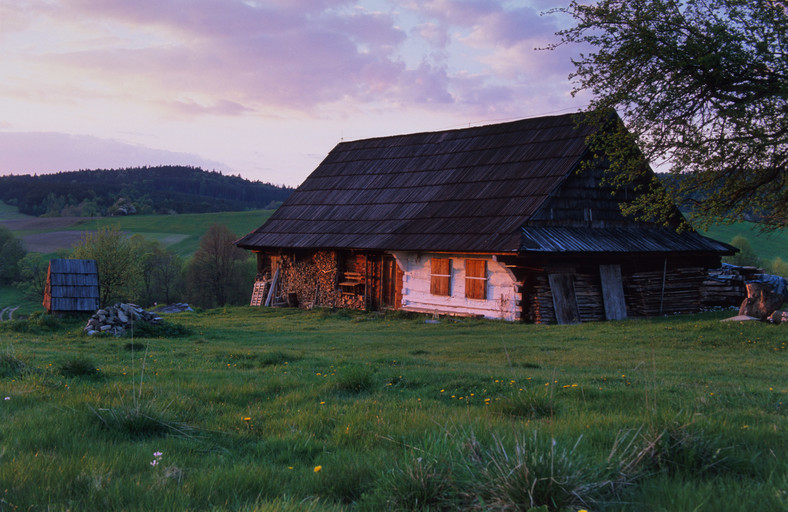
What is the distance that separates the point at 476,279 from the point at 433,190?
19.9 feet

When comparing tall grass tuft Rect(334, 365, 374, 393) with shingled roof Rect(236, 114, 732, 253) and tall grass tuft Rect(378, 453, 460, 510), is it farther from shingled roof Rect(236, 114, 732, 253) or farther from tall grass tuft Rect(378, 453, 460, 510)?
shingled roof Rect(236, 114, 732, 253)

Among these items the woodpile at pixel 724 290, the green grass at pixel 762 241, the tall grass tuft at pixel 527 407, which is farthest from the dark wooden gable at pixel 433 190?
the green grass at pixel 762 241

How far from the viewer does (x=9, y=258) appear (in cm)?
6931

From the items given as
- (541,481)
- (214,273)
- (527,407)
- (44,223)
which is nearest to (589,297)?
(527,407)

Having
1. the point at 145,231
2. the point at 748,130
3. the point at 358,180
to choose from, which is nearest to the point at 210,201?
the point at 145,231

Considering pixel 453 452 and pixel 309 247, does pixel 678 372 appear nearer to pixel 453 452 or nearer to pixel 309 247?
pixel 453 452

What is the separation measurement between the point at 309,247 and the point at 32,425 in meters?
21.8

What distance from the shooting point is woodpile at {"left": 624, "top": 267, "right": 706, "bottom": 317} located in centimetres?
2156

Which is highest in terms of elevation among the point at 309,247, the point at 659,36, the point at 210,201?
the point at 210,201

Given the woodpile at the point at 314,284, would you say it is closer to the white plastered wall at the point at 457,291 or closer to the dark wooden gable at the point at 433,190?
the dark wooden gable at the point at 433,190

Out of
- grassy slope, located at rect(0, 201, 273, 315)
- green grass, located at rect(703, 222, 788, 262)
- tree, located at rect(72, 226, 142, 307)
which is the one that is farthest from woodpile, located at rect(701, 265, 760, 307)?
grassy slope, located at rect(0, 201, 273, 315)

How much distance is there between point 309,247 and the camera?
26094 millimetres

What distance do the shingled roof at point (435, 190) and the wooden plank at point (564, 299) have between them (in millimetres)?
1841

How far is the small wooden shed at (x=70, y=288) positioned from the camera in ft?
64.9
